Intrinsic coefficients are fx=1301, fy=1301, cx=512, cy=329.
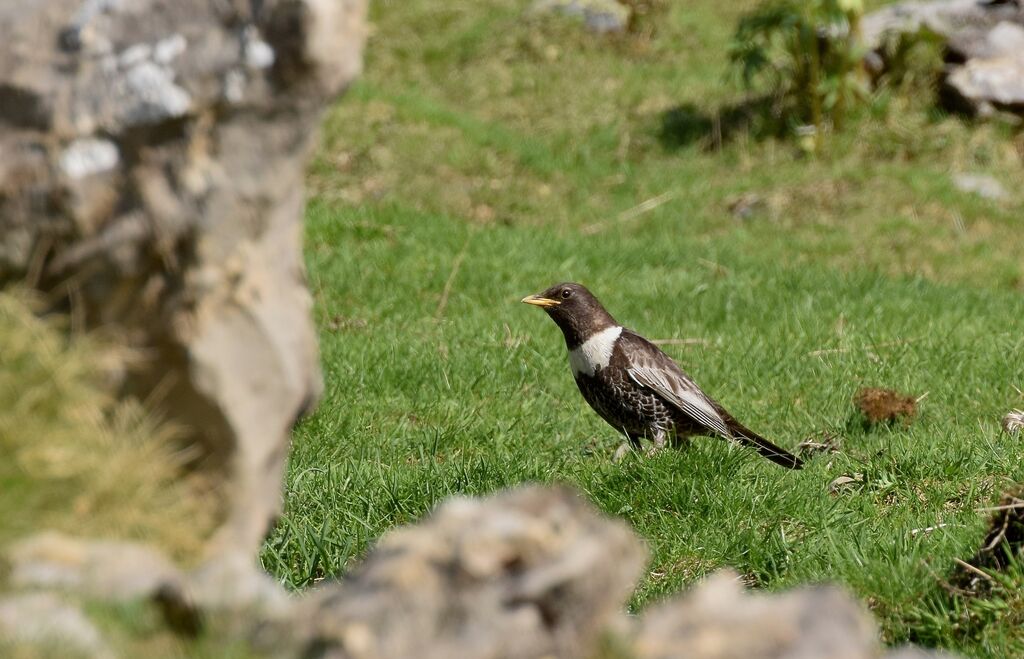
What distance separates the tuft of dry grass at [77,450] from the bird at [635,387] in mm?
3532

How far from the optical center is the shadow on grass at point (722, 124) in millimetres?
13383

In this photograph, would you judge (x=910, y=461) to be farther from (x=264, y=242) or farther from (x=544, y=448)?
(x=264, y=242)

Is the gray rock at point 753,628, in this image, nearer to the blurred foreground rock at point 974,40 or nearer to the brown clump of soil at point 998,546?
the brown clump of soil at point 998,546

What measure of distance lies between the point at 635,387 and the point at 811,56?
24.3ft

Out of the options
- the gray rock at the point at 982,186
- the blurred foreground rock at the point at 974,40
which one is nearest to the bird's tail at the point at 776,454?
the gray rock at the point at 982,186

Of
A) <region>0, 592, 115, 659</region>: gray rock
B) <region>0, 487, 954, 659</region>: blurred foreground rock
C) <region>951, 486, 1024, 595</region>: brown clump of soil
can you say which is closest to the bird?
<region>951, 486, 1024, 595</region>: brown clump of soil

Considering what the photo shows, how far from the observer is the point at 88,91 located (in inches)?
110

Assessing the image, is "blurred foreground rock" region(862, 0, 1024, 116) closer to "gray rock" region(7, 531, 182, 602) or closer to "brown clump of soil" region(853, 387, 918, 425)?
"brown clump of soil" region(853, 387, 918, 425)

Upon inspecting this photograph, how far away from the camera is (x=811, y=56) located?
12672 millimetres

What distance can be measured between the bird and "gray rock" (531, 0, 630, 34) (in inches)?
419

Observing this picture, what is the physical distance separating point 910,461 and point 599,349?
1608mm

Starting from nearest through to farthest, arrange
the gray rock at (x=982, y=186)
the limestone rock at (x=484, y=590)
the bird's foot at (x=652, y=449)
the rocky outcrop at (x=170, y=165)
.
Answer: the limestone rock at (x=484, y=590) < the rocky outcrop at (x=170, y=165) < the bird's foot at (x=652, y=449) < the gray rock at (x=982, y=186)

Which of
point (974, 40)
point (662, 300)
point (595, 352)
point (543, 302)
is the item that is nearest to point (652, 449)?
point (595, 352)

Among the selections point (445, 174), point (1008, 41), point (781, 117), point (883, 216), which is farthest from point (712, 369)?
point (1008, 41)
